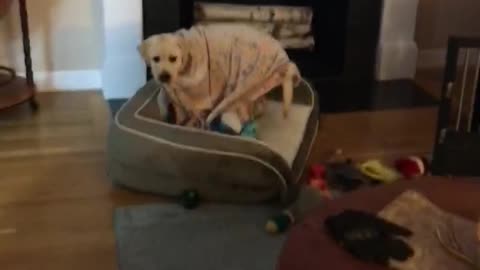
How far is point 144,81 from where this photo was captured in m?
3.33

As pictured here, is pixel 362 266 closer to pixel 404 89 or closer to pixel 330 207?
pixel 330 207

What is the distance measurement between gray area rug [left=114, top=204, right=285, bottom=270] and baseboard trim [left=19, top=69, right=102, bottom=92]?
117cm

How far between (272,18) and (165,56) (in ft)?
3.65

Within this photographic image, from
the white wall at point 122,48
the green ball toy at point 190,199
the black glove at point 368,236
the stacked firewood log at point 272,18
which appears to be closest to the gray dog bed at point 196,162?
the green ball toy at point 190,199

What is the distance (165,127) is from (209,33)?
37 cm

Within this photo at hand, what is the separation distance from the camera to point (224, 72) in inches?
104

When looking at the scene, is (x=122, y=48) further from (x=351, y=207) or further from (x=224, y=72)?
(x=351, y=207)

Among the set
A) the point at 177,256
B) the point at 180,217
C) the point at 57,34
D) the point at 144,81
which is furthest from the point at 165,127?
the point at 57,34

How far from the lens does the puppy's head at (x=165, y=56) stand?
2.49 metres

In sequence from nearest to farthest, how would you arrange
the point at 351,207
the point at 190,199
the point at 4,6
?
the point at 351,207, the point at 190,199, the point at 4,6

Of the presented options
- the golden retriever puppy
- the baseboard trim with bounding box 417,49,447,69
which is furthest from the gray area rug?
the baseboard trim with bounding box 417,49,447,69

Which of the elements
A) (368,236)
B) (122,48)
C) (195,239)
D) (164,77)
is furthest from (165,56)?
(368,236)

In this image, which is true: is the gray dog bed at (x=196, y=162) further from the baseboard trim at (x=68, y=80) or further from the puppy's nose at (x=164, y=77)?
the baseboard trim at (x=68, y=80)

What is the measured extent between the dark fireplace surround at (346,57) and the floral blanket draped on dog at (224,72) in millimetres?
647
